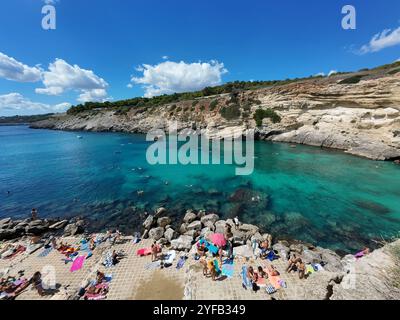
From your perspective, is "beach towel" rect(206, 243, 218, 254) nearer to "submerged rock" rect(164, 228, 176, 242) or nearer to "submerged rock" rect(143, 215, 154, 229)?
"submerged rock" rect(164, 228, 176, 242)

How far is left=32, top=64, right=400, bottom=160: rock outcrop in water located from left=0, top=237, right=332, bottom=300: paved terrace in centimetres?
2897

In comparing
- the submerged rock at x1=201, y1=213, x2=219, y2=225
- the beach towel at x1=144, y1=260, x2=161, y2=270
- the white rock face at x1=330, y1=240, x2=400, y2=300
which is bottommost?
the beach towel at x1=144, y1=260, x2=161, y2=270

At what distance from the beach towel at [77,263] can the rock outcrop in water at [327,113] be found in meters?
34.7

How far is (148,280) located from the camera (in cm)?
842

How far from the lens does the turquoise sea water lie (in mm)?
13344

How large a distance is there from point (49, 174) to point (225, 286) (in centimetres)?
2741

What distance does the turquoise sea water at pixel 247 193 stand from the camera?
43.8 feet

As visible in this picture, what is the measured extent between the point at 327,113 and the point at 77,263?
40.2 metres

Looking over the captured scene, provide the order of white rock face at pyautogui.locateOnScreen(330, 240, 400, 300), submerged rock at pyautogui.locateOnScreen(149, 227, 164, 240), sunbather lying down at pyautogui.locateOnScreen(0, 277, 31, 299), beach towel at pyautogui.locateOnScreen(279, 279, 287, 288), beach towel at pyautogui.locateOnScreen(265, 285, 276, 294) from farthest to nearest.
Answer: submerged rock at pyautogui.locateOnScreen(149, 227, 164, 240) → sunbather lying down at pyautogui.locateOnScreen(0, 277, 31, 299) → beach towel at pyautogui.locateOnScreen(279, 279, 287, 288) → beach towel at pyautogui.locateOnScreen(265, 285, 276, 294) → white rock face at pyautogui.locateOnScreen(330, 240, 400, 300)

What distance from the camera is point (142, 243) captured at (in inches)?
450

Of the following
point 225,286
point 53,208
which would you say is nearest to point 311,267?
point 225,286

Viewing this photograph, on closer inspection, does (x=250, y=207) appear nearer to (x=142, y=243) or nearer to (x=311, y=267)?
(x=311, y=267)

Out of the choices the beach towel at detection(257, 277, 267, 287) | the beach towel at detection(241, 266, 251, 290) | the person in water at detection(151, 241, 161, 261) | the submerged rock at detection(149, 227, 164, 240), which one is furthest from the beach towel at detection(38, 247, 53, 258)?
the beach towel at detection(257, 277, 267, 287)

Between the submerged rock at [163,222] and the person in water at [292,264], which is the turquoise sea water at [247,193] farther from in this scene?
the person in water at [292,264]
